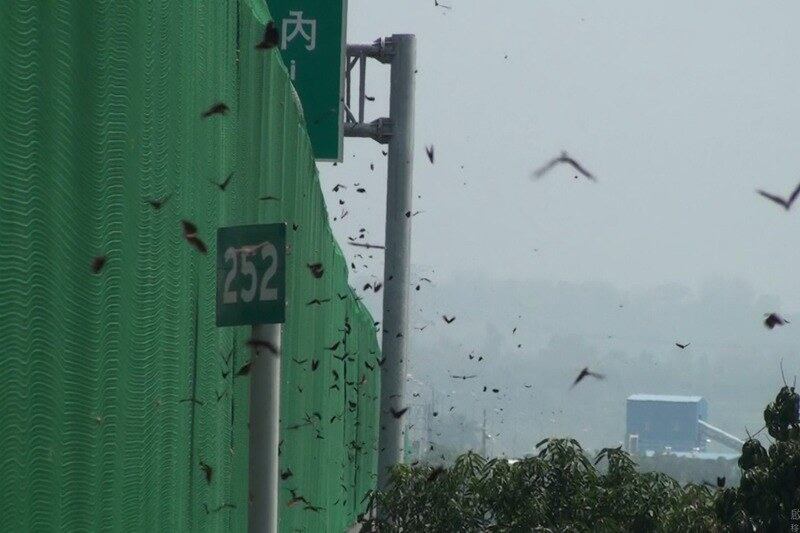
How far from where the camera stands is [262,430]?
5.11 m

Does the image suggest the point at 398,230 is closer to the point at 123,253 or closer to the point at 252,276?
the point at 252,276

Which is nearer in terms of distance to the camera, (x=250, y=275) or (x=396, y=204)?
(x=250, y=275)

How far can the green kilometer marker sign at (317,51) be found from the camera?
49.4 feet

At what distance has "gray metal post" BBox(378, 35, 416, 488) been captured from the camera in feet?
51.1

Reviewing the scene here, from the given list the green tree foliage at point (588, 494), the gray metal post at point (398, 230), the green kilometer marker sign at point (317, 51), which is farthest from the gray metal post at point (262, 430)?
the gray metal post at point (398, 230)

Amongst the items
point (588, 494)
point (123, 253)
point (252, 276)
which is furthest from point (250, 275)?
point (588, 494)

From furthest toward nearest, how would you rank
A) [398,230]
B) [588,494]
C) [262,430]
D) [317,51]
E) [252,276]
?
[398,230] < [317,51] < [588,494] < [262,430] < [252,276]

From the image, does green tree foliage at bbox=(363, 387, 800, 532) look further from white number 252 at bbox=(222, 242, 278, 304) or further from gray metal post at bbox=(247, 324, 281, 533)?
white number 252 at bbox=(222, 242, 278, 304)

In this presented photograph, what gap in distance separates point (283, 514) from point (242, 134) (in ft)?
8.20

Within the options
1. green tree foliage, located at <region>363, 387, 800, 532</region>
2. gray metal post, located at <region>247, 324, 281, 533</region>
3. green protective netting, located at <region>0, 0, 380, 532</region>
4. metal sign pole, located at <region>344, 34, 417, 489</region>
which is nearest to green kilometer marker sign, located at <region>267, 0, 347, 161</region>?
metal sign pole, located at <region>344, 34, 417, 489</region>

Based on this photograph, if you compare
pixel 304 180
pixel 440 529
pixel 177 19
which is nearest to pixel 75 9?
pixel 177 19

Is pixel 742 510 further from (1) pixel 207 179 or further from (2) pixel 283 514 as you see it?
(1) pixel 207 179

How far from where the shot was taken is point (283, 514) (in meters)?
8.72

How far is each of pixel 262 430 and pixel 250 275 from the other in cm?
49
